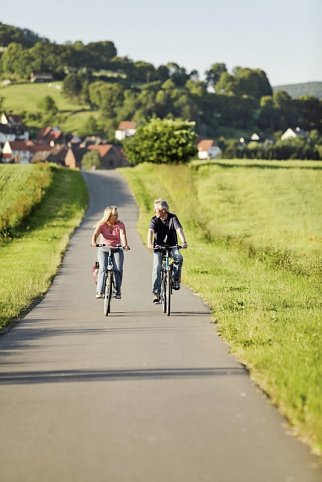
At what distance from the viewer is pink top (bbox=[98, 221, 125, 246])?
55.4ft

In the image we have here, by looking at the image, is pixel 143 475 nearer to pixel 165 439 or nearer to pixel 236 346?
pixel 165 439

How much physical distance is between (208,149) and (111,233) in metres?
166

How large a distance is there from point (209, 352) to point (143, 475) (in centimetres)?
536

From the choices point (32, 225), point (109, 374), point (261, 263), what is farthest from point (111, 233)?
point (32, 225)

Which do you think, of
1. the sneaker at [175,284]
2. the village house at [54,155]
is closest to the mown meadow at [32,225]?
the sneaker at [175,284]

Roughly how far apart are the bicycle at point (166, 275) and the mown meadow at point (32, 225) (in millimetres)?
2460

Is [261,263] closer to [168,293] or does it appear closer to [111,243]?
[111,243]

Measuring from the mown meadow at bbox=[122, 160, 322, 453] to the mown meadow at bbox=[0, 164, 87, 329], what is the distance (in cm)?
341

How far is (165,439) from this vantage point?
7234 mm

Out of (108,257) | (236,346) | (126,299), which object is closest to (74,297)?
(126,299)

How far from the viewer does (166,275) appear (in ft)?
54.9

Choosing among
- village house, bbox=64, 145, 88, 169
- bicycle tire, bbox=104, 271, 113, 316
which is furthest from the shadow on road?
village house, bbox=64, 145, 88, 169

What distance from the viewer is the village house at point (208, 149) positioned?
17970 cm

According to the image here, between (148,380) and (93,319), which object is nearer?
(148,380)
